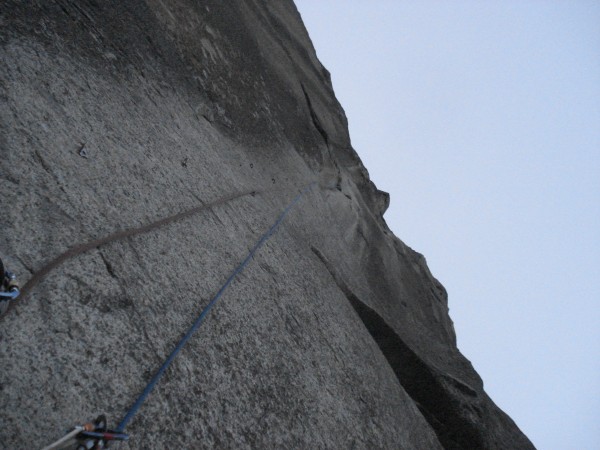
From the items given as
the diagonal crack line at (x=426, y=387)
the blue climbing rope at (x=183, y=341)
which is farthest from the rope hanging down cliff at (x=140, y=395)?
the diagonal crack line at (x=426, y=387)

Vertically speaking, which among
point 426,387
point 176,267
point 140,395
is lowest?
point 140,395

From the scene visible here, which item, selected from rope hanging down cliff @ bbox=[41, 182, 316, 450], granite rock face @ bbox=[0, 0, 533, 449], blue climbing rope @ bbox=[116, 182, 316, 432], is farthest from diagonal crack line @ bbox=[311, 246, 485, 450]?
rope hanging down cliff @ bbox=[41, 182, 316, 450]

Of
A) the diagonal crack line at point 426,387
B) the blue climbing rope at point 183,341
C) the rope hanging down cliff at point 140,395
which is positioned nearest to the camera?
the rope hanging down cliff at point 140,395

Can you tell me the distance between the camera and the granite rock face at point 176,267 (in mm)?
1734

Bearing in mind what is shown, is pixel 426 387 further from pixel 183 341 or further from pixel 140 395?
pixel 140 395

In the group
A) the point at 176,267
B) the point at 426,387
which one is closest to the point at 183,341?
the point at 176,267

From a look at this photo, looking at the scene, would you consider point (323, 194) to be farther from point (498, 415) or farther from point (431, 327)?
point (498, 415)

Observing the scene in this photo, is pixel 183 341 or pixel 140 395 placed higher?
pixel 183 341

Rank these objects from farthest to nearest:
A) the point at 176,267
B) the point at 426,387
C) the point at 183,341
→ the point at 426,387
the point at 176,267
the point at 183,341

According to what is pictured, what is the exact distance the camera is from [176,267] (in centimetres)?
254

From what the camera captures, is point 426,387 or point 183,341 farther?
point 426,387

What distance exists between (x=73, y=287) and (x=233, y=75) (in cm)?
419

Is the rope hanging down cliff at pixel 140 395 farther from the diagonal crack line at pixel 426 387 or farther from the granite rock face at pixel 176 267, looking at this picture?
the diagonal crack line at pixel 426 387

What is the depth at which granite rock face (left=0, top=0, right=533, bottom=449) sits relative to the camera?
5.69 feet
